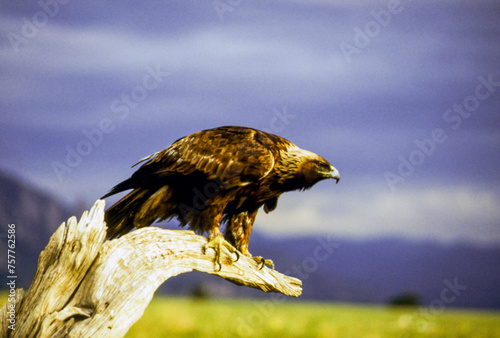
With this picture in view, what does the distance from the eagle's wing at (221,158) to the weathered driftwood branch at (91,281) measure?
0.96 metres

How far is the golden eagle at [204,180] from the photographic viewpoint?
19.1 ft

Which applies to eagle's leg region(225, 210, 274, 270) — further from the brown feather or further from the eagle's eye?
the eagle's eye

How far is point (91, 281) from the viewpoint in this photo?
505 cm

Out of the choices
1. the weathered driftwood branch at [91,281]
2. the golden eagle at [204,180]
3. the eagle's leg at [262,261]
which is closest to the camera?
→ the weathered driftwood branch at [91,281]

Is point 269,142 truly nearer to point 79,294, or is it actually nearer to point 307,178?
point 307,178

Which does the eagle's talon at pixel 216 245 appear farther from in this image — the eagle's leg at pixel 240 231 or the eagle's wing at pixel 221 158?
the eagle's leg at pixel 240 231

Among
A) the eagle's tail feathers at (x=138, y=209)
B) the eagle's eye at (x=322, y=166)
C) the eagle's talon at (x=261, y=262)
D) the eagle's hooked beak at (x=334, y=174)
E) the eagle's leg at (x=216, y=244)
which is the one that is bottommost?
the eagle's talon at (x=261, y=262)

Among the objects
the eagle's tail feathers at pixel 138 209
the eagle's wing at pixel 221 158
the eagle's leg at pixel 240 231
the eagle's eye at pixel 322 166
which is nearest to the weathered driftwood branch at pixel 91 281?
the eagle's tail feathers at pixel 138 209

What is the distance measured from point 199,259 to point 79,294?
51.0 inches

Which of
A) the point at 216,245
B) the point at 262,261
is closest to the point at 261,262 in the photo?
the point at 262,261

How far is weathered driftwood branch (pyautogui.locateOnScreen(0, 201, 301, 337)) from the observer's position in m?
4.87

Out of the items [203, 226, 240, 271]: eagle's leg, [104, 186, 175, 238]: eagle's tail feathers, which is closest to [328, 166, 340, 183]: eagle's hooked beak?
[203, 226, 240, 271]: eagle's leg

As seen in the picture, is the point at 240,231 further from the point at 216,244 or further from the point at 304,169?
the point at 304,169

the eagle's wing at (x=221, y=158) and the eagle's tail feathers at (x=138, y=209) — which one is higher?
the eagle's wing at (x=221, y=158)
